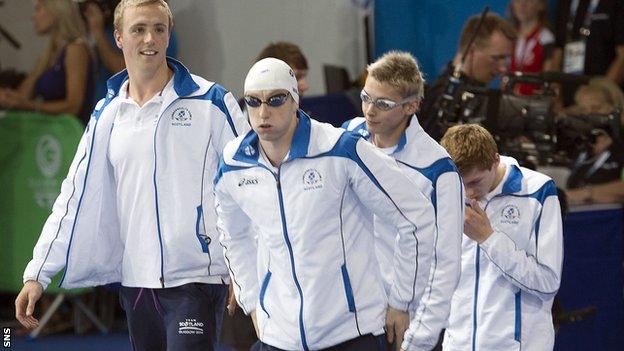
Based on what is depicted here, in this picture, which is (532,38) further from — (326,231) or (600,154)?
(326,231)

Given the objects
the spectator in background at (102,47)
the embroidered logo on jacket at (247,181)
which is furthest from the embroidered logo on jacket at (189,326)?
the spectator in background at (102,47)

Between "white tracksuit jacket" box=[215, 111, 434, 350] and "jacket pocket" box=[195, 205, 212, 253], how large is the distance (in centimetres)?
74

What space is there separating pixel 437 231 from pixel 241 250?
78 centimetres

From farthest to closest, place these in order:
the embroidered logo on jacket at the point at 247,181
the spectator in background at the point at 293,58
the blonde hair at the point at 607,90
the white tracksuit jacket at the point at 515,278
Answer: the blonde hair at the point at 607,90 < the spectator in background at the point at 293,58 < the white tracksuit jacket at the point at 515,278 < the embroidered logo on jacket at the point at 247,181

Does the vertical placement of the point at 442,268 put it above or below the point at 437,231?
below

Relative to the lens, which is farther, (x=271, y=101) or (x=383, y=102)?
(x=383, y=102)

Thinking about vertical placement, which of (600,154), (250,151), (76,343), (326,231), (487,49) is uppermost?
(250,151)

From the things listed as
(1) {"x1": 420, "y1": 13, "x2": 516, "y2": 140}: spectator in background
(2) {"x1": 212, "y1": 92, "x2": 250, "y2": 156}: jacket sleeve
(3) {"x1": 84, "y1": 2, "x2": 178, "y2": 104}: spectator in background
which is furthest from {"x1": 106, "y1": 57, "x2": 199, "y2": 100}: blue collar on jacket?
(3) {"x1": 84, "y1": 2, "x2": 178, "y2": 104}: spectator in background

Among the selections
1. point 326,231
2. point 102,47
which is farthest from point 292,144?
point 102,47

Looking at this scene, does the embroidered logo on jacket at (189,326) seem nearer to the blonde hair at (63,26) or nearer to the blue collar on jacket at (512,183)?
the blue collar on jacket at (512,183)

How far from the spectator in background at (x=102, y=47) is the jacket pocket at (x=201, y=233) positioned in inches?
197

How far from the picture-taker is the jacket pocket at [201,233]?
5.73m

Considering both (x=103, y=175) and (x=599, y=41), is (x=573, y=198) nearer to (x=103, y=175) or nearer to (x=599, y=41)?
(x=599, y=41)

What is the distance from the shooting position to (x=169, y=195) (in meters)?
5.71
